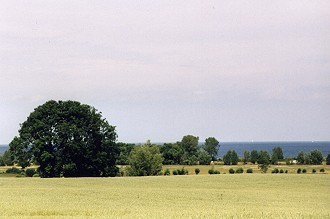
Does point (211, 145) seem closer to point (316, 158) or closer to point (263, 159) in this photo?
point (316, 158)

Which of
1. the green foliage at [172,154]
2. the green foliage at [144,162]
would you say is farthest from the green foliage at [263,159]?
the green foliage at [144,162]

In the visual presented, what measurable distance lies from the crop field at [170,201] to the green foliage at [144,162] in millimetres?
22246

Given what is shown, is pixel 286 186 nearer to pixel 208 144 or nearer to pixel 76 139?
pixel 76 139

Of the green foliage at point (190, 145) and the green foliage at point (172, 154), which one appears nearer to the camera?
the green foliage at point (172, 154)

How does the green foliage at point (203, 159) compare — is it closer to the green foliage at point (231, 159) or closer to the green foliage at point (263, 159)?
the green foliage at point (231, 159)

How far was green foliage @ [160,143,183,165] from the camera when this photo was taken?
424 ft

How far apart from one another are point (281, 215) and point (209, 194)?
1630cm

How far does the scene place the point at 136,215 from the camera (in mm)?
27125

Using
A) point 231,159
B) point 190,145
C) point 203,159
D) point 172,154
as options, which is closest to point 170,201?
point 172,154

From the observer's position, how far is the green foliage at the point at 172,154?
12925 centimetres

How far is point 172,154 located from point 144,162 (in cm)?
4914

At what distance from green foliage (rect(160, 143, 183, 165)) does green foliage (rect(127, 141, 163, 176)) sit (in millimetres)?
46442

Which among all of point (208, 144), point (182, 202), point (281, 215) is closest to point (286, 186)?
point (182, 202)

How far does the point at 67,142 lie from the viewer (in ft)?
228
